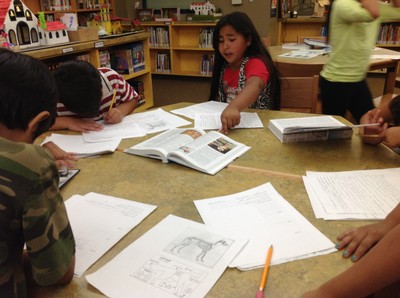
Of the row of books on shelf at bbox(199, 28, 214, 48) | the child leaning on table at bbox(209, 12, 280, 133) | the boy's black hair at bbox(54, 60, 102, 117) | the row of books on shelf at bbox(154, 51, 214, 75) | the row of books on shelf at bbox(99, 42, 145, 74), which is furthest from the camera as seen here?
the row of books on shelf at bbox(154, 51, 214, 75)

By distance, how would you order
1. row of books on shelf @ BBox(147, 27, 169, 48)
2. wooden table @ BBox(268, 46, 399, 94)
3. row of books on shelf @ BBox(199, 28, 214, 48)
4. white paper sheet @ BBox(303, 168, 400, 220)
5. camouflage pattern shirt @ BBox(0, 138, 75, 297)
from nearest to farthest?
1. camouflage pattern shirt @ BBox(0, 138, 75, 297)
2. white paper sheet @ BBox(303, 168, 400, 220)
3. wooden table @ BBox(268, 46, 399, 94)
4. row of books on shelf @ BBox(199, 28, 214, 48)
5. row of books on shelf @ BBox(147, 27, 169, 48)

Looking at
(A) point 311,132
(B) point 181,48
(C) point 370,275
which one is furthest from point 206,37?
(C) point 370,275

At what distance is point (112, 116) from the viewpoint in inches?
64.4

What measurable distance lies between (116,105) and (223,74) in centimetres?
65

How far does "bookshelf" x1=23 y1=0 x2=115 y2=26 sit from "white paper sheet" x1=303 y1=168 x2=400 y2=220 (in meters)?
4.79

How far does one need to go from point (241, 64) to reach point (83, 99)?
35.3 inches

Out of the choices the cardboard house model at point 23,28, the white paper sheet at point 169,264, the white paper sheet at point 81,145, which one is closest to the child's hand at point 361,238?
the white paper sheet at point 169,264

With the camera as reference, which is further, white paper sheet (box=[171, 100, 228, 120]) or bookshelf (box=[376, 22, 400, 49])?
bookshelf (box=[376, 22, 400, 49])

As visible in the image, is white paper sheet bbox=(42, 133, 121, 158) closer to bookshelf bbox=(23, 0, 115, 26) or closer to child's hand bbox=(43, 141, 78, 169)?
child's hand bbox=(43, 141, 78, 169)

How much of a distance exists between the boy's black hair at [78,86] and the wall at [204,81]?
10.0 feet

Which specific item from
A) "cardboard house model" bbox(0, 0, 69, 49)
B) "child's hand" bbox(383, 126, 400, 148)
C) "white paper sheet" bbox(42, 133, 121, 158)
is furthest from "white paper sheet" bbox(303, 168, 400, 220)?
"cardboard house model" bbox(0, 0, 69, 49)

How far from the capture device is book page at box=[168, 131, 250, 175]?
3.89 feet

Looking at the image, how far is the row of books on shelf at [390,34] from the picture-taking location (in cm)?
484

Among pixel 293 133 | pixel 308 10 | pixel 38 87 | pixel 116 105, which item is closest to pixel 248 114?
pixel 293 133
